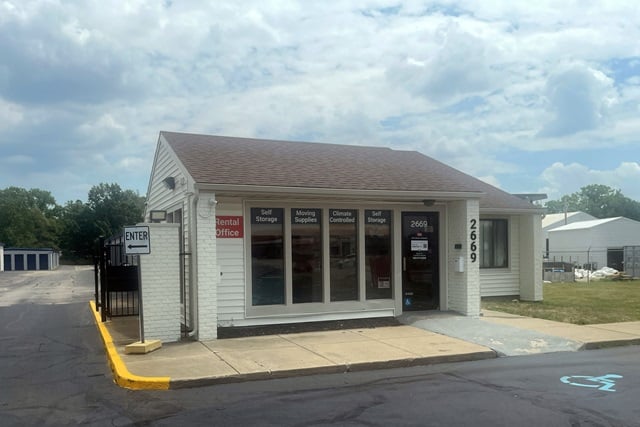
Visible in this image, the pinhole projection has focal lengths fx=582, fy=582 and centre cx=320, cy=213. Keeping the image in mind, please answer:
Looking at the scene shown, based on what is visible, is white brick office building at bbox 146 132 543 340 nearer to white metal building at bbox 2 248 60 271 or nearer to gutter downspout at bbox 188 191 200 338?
gutter downspout at bbox 188 191 200 338

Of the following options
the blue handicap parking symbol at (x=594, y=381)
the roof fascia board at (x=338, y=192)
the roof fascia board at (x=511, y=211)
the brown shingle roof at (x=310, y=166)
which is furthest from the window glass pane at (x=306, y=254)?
the roof fascia board at (x=511, y=211)

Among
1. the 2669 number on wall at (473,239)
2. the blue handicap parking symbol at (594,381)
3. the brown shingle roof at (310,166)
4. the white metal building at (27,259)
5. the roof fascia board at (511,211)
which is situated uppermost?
the brown shingle roof at (310,166)

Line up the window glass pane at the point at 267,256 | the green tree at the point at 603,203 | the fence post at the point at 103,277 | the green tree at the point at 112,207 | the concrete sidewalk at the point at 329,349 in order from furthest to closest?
the green tree at the point at 603,203 < the green tree at the point at 112,207 < the fence post at the point at 103,277 < the window glass pane at the point at 267,256 < the concrete sidewalk at the point at 329,349

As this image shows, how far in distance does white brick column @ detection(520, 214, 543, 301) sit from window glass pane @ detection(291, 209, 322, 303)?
25.2 ft

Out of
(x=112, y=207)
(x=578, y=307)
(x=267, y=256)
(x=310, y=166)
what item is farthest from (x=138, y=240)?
(x=112, y=207)

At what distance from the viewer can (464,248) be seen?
43.1ft

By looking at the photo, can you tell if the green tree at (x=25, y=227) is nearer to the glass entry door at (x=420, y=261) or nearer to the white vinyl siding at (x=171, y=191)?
the white vinyl siding at (x=171, y=191)

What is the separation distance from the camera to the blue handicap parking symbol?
24.6ft

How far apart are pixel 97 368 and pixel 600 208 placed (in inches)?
5548

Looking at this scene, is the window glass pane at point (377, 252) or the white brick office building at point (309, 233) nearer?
the white brick office building at point (309, 233)

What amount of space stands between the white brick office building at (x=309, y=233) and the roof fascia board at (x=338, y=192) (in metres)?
0.02

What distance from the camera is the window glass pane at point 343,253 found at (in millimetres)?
12516

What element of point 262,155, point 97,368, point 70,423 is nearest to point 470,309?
point 262,155

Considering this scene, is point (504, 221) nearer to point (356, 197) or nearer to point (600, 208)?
point (356, 197)
